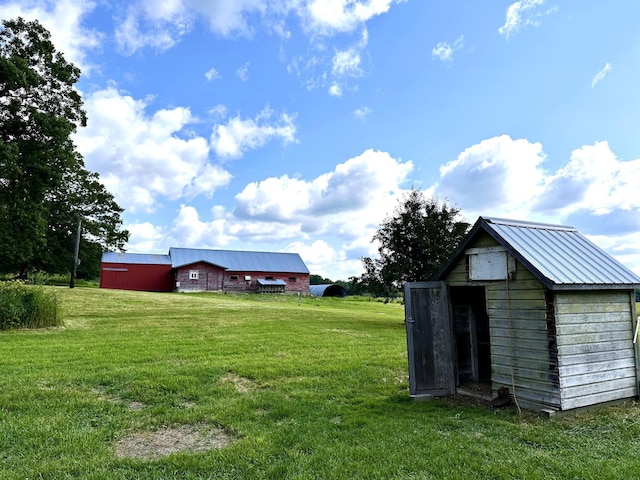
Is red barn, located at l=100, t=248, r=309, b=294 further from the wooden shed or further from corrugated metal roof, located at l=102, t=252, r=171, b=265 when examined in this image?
the wooden shed

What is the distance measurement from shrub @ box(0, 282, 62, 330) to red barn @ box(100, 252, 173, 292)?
99.2ft

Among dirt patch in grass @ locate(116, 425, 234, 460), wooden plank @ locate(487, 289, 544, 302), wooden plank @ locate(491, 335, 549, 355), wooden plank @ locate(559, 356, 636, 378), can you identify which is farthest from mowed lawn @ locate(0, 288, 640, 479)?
wooden plank @ locate(487, 289, 544, 302)

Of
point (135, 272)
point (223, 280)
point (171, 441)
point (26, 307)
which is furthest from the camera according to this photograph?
point (223, 280)

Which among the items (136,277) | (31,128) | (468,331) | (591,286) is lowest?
(468,331)

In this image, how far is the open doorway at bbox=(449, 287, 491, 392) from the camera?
902cm

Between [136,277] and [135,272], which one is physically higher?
[135,272]

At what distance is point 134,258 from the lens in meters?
45.7

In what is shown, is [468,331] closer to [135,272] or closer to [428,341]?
[428,341]

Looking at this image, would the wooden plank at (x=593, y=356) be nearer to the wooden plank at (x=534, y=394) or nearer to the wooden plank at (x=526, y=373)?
the wooden plank at (x=526, y=373)

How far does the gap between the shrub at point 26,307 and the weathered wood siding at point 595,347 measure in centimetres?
1650

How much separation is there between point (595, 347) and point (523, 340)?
1.25m

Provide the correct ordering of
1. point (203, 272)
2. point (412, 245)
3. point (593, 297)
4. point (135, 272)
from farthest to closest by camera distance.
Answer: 1. point (203, 272)
2. point (135, 272)
3. point (412, 245)
4. point (593, 297)

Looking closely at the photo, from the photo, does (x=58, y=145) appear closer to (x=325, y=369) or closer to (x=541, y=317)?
(x=325, y=369)

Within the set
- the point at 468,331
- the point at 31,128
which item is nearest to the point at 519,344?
the point at 468,331
